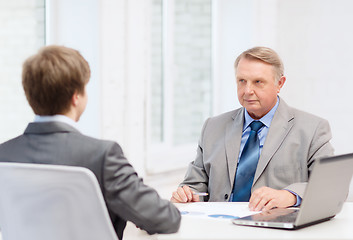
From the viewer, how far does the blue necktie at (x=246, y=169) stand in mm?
2439

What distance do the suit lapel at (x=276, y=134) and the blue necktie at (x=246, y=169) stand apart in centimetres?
5

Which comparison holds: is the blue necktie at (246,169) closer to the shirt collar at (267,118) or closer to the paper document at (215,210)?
the shirt collar at (267,118)

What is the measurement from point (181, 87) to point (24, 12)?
1706 millimetres

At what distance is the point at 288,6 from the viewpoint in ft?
15.3

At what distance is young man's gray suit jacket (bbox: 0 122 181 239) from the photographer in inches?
57.4

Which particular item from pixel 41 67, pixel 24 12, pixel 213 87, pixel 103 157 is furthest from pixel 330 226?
pixel 213 87

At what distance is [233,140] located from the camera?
256 cm

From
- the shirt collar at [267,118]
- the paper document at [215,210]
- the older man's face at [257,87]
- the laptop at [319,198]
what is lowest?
the paper document at [215,210]

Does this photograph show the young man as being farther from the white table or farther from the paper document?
the paper document

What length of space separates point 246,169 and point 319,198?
0.74 m

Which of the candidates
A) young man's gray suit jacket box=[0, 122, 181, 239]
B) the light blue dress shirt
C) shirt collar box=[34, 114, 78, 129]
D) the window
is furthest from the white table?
the window

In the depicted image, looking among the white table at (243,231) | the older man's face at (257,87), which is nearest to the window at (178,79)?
the older man's face at (257,87)

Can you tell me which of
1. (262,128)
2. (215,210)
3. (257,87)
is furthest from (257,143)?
(215,210)

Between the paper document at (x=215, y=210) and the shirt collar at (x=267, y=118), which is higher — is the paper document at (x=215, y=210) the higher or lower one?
the lower one
